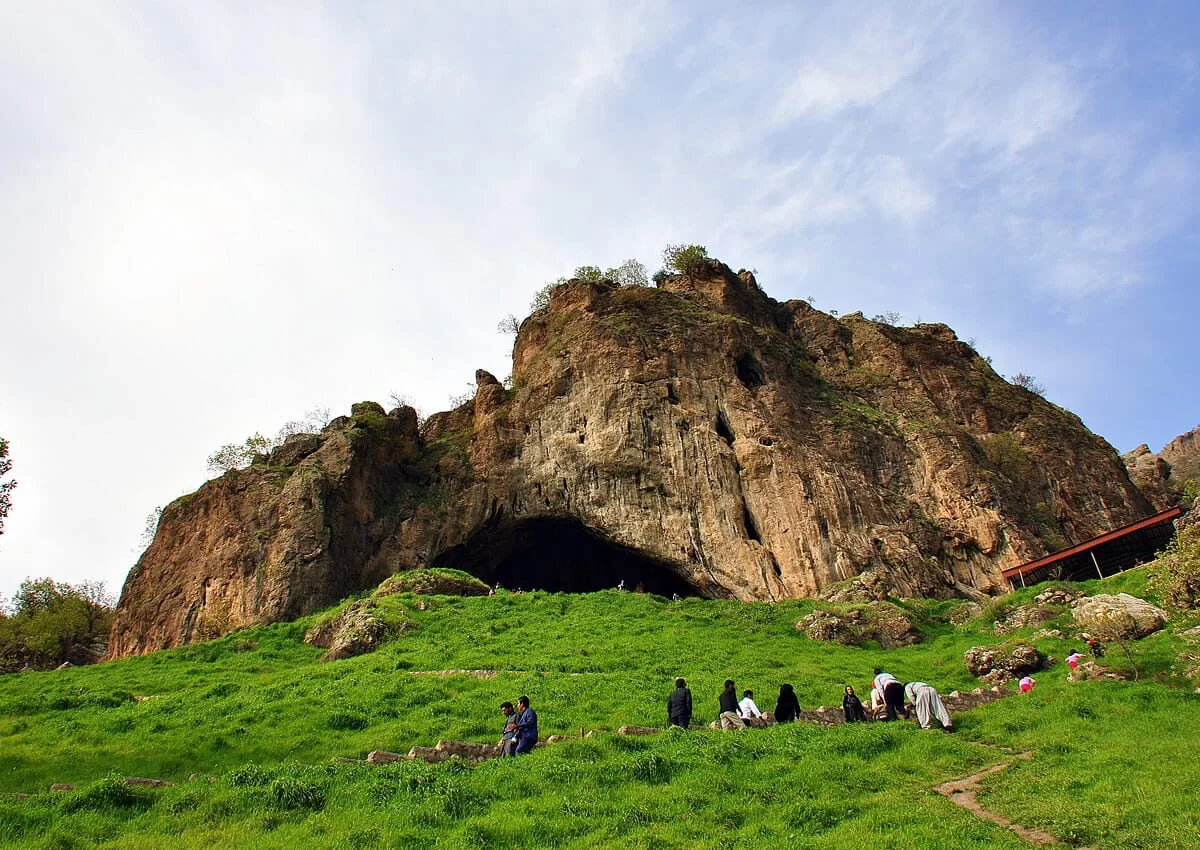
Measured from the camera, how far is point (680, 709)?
1622cm

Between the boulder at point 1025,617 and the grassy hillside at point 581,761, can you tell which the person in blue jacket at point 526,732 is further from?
the boulder at point 1025,617

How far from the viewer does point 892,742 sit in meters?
14.2

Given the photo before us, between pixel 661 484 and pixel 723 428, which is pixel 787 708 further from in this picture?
pixel 723 428

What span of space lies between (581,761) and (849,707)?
741 cm

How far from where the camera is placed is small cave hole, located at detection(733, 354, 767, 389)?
50375 millimetres

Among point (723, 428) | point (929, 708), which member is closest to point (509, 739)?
point (929, 708)

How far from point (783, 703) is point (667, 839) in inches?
328

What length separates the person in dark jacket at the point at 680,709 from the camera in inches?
634

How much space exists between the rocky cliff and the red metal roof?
4.74ft

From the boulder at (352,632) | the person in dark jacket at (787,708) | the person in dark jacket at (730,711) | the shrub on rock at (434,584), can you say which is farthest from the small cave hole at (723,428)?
the person in dark jacket at (730,711)

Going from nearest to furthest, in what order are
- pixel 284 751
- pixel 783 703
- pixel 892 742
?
pixel 892 742, pixel 284 751, pixel 783 703

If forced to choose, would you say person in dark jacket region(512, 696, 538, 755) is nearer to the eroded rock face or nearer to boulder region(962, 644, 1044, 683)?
boulder region(962, 644, 1044, 683)

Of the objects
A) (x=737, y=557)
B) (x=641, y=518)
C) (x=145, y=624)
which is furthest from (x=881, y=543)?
(x=145, y=624)

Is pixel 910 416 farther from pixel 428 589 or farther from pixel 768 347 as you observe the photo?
pixel 428 589
